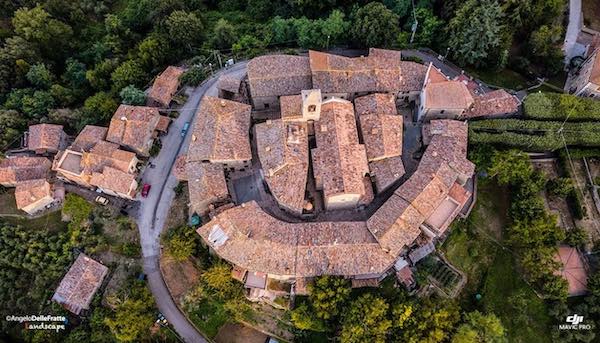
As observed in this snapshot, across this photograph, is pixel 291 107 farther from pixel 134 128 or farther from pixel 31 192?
pixel 31 192

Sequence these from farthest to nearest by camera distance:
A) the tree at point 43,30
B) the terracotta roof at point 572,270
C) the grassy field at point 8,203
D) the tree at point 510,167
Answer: the tree at point 43,30
the grassy field at point 8,203
the tree at point 510,167
the terracotta roof at point 572,270

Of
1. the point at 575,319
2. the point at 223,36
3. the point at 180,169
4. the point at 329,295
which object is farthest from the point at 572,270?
the point at 223,36

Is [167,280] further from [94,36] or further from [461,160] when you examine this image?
[94,36]

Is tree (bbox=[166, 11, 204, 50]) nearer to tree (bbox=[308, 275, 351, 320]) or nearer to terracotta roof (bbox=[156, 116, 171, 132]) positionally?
terracotta roof (bbox=[156, 116, 171, 132])

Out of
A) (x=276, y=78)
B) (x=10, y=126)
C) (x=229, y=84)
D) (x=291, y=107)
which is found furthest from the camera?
(x=10, y=126)

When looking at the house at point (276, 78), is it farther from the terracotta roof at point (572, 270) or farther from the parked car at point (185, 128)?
the terracotta roof at point (572, 270)

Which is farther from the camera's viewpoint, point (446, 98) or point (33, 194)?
point (33, 194)

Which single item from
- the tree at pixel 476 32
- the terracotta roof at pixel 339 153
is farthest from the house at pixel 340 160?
the tree at pixel 476 32
